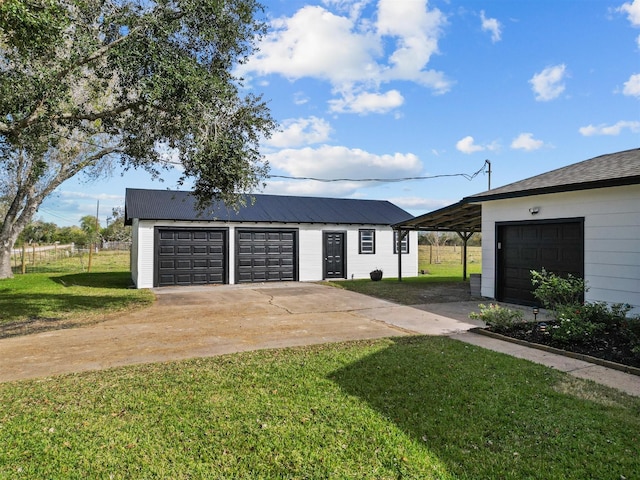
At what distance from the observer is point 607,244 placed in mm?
7723

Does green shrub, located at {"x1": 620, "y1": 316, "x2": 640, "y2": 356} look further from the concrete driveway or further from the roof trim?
the roof trim

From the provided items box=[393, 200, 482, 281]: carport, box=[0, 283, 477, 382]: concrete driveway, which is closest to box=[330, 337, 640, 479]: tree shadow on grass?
box=[0, 283, 477, 382]: concrete driveway

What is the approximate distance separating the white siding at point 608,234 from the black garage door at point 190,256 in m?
10.9

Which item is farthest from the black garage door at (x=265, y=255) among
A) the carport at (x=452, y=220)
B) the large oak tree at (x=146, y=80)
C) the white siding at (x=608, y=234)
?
the white siding at (x=608, y=234)

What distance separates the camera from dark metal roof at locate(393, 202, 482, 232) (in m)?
12.2

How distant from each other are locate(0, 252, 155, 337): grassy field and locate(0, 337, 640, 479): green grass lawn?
13.6 ft

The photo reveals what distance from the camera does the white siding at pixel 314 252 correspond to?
45.2 ft

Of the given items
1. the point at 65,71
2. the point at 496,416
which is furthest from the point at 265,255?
the point at 496,416

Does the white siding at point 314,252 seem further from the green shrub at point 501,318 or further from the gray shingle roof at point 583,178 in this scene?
the green shrub at point 501,318

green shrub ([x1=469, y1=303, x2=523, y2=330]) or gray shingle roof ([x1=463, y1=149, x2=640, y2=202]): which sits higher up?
gray shingle roof ([x1=463, y1=149, x2=640, y2=202])

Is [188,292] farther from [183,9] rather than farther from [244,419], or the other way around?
[244,419]

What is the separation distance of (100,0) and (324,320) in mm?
7381

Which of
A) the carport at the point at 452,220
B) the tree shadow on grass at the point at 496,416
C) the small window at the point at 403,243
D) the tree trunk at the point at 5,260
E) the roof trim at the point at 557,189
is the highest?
the roof trim at the point at 557,189

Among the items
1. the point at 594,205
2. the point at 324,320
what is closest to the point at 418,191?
the point at 594,205
